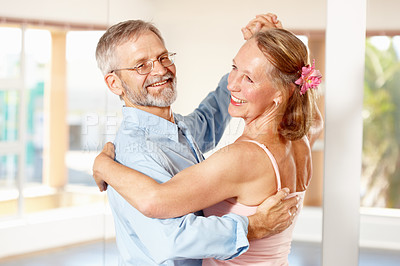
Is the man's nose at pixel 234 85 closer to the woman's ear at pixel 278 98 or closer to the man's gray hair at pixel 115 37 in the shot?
the woman's ear at pixel 278 98

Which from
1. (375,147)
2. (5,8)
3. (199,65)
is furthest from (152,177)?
(375,147)

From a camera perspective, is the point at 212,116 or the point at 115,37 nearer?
the point at 115,37

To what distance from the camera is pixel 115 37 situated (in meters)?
1.78

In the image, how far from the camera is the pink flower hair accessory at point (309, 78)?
62.9 inches

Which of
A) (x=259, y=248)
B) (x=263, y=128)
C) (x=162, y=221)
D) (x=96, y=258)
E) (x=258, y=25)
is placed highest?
(x=258, y=25)

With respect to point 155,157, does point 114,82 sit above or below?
above

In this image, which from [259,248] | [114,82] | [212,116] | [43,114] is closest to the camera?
[259,248]

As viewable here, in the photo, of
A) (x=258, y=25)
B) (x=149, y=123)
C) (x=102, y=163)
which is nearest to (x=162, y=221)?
(x=102, y=163)

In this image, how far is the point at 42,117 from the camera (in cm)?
704

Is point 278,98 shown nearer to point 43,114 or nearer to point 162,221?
point 162,221

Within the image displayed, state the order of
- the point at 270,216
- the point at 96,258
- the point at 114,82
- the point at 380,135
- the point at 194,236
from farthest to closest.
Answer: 1. the point at 380,135
2. the point at 96,258
3. the point at 114,82
4. the point at 270,216
5. the point at 194,236

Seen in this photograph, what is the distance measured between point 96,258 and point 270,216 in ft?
16.0

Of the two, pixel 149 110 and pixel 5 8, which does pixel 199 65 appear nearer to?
pixel 149 110

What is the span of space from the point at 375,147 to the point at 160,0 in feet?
20.6
